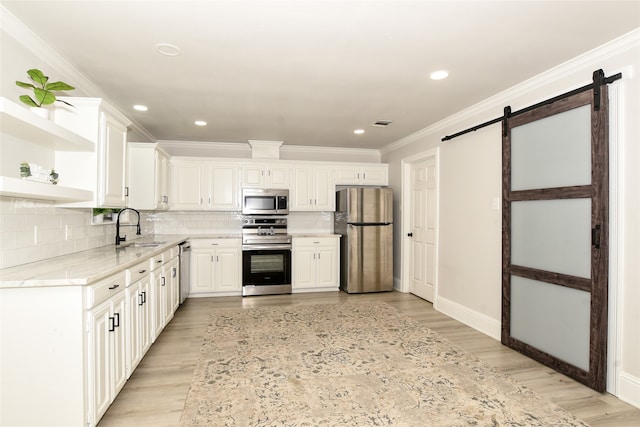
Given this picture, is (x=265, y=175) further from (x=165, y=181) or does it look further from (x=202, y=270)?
(x=202, y=270)

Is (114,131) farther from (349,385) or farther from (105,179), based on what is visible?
(349,385)

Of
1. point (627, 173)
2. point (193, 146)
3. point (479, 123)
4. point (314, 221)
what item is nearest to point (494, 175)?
point (479, 123)

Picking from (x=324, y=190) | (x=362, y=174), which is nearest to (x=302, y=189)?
(x=324, y=190)

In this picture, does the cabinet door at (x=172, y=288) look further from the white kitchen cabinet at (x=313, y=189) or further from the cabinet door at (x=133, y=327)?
the white kitchen cabinet at (x=313, y=189)

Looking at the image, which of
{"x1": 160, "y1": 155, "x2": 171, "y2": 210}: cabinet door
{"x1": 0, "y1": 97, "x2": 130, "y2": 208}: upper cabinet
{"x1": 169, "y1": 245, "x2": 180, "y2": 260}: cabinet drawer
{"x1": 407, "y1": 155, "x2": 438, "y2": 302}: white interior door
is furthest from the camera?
{"x1": 407, "y1": 155, "x2": 438, "y2": 302}: white interior door

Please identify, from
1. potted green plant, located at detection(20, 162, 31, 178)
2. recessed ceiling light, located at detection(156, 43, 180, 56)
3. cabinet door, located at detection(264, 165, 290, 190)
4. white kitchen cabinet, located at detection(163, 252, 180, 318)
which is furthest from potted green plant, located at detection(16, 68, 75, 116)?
cabinet door, located at detection(264, 165, 290, 190)

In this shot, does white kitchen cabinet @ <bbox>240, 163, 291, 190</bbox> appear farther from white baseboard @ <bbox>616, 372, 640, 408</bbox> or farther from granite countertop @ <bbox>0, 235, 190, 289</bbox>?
white baseboard @ <bbox>616, 372, 640, 408</bbox>

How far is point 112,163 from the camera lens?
299cm

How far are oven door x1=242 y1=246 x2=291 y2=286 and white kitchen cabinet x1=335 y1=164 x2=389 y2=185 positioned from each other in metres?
1.55

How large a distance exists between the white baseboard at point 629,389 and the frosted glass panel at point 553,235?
2.30 ft

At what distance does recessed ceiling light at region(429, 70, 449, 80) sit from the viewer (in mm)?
2990

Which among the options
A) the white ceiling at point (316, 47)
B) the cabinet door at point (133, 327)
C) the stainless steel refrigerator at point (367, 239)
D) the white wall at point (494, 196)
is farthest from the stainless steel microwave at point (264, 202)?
the cabinet door at point (133, 327)

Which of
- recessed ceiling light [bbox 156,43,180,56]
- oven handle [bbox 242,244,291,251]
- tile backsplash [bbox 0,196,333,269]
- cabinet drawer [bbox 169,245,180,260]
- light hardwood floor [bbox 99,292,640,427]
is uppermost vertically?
recessed ceiling light [bbox 156,43,180,56]

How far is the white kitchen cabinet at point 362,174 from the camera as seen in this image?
599 cm
